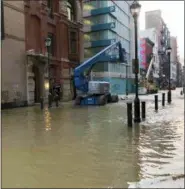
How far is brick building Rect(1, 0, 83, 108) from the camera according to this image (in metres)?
27.2

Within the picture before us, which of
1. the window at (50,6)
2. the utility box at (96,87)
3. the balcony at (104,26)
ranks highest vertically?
the balcony at (104,26)

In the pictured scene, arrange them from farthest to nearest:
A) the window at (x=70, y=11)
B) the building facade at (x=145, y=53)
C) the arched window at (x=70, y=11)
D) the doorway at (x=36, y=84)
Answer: the building facade at (x=145, y=53) < the arched window at (x=70, y=11) < the window at (x=70, y=11) < the doorway at (x=36, y=84)

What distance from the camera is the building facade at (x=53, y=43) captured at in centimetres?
3073

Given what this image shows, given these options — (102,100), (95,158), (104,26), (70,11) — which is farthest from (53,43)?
(95,158)

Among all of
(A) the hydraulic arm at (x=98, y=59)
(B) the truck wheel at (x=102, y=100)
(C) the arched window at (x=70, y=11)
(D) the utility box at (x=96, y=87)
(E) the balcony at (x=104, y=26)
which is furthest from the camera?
(E) the balcony at (x=104, y=26)

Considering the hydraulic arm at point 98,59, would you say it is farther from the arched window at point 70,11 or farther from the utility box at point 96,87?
the arched window at point 70,11

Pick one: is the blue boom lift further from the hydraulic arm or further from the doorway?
the doorway

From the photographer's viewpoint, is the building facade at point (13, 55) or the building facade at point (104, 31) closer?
the building facade at point (13, 55)

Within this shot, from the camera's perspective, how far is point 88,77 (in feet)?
93.4

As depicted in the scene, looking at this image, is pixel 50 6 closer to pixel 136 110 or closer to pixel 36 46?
pixel 36 46

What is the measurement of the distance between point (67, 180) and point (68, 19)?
3474cm

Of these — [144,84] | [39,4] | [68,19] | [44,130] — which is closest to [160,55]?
[144,84]

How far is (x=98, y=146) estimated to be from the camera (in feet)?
29.8

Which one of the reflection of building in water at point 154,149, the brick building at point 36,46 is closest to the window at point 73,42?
the brick building at point 36,46
